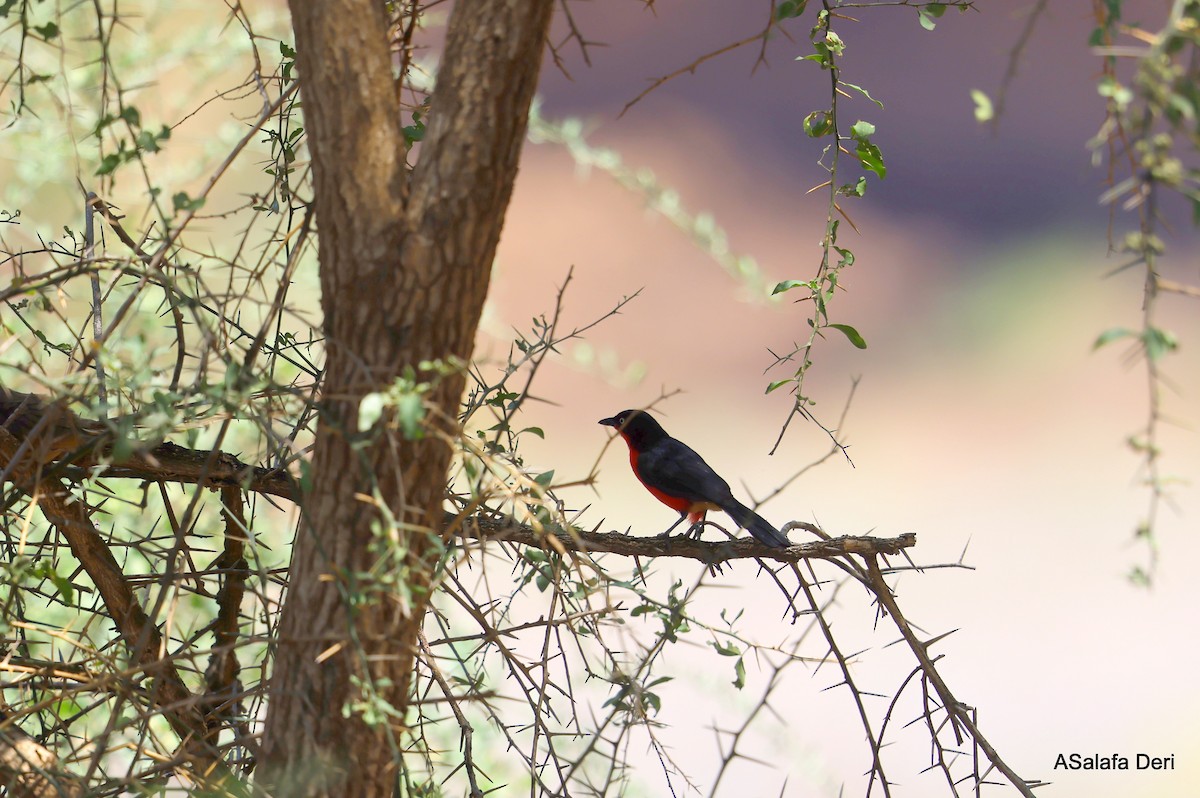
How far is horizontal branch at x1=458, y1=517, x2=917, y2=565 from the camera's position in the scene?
1.54 metres

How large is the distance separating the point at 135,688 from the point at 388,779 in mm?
390

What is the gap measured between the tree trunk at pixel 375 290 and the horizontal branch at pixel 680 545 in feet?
1.17

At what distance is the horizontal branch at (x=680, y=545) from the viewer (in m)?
1.54

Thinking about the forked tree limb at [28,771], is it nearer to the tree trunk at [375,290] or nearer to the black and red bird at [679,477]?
the tree trunk at [375,290]

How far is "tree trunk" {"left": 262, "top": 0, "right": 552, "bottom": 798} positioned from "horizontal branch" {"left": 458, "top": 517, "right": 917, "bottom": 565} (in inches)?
14.0

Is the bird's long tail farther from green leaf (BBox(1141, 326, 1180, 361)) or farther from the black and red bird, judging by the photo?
green leaf (BBox(1141, 326, 1180, 361))

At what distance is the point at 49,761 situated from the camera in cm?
131

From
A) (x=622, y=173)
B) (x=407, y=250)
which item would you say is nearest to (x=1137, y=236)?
(x=407, y=250)

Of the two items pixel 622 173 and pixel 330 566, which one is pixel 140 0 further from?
pixel 330 566

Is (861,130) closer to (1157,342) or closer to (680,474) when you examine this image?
(1157,342)

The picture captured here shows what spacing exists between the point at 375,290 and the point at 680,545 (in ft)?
2.91

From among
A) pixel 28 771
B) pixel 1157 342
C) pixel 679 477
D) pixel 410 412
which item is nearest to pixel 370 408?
pixel 410 412

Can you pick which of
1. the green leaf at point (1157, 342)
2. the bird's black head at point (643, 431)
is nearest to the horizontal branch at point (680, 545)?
the green leaf at point (1157, 342)

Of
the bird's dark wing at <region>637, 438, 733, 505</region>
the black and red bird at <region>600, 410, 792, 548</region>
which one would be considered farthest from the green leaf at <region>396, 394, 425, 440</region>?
the bird's dark wing at <region>637, 438, 733, 505</region>
